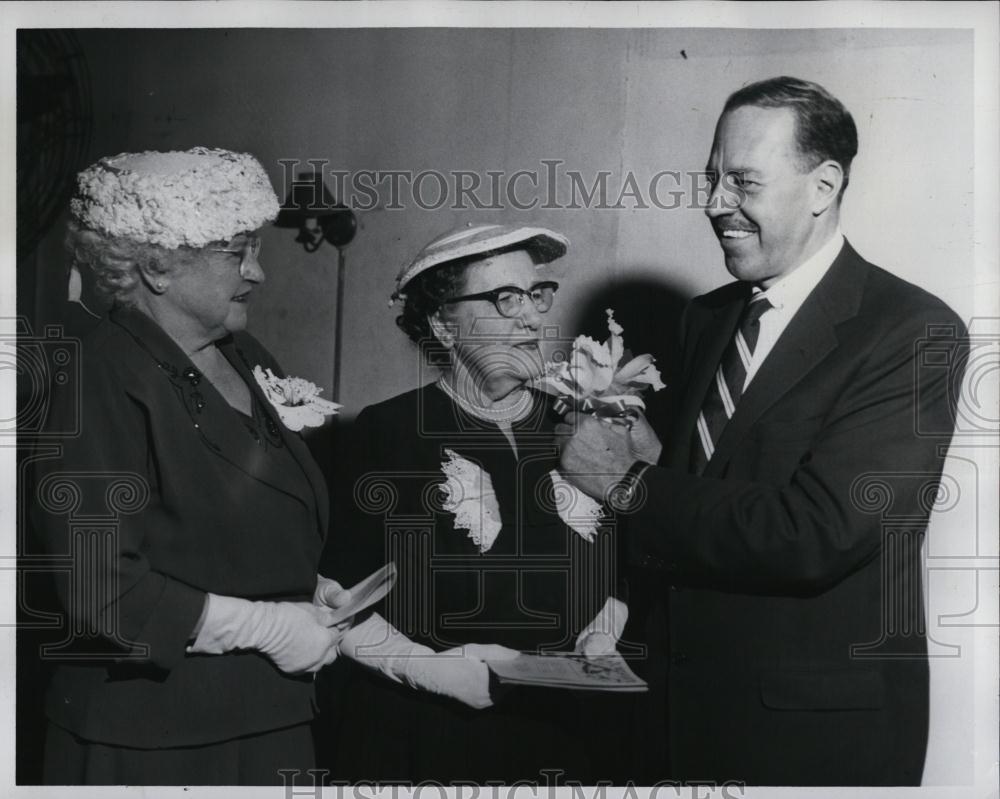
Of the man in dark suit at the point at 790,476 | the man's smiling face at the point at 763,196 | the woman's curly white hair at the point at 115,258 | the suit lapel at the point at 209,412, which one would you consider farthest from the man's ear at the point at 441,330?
the man's smiling face at the point at 763,196

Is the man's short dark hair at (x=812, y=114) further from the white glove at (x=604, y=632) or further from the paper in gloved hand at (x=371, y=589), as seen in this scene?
the paper in gloved hand at (x=371, y=589)

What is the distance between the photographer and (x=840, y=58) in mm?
3129

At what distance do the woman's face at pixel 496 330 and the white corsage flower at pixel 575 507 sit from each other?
0.26 meters

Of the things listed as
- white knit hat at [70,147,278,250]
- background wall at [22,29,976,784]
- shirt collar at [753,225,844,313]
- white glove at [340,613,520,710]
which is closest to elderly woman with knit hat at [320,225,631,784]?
white glove at [340,613,520,710]

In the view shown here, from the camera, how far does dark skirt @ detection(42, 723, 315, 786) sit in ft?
9.87

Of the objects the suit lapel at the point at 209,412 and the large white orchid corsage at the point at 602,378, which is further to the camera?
the large white orchid corsage at the point at 602,378

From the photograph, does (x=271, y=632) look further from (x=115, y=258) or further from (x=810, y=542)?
(x=810, y=542)

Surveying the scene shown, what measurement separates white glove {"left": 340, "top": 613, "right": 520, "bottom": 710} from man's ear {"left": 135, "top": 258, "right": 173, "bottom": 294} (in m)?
0.95

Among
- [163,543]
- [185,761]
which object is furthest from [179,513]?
[185,761]

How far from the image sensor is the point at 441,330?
3100 mm

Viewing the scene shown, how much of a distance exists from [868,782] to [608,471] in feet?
3.23

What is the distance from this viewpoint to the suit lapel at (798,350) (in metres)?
2.97

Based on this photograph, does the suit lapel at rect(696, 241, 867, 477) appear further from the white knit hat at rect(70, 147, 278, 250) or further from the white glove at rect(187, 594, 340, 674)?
the white knit hat at rect(70, 147, 278, 250)

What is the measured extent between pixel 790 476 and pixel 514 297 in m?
0.79
